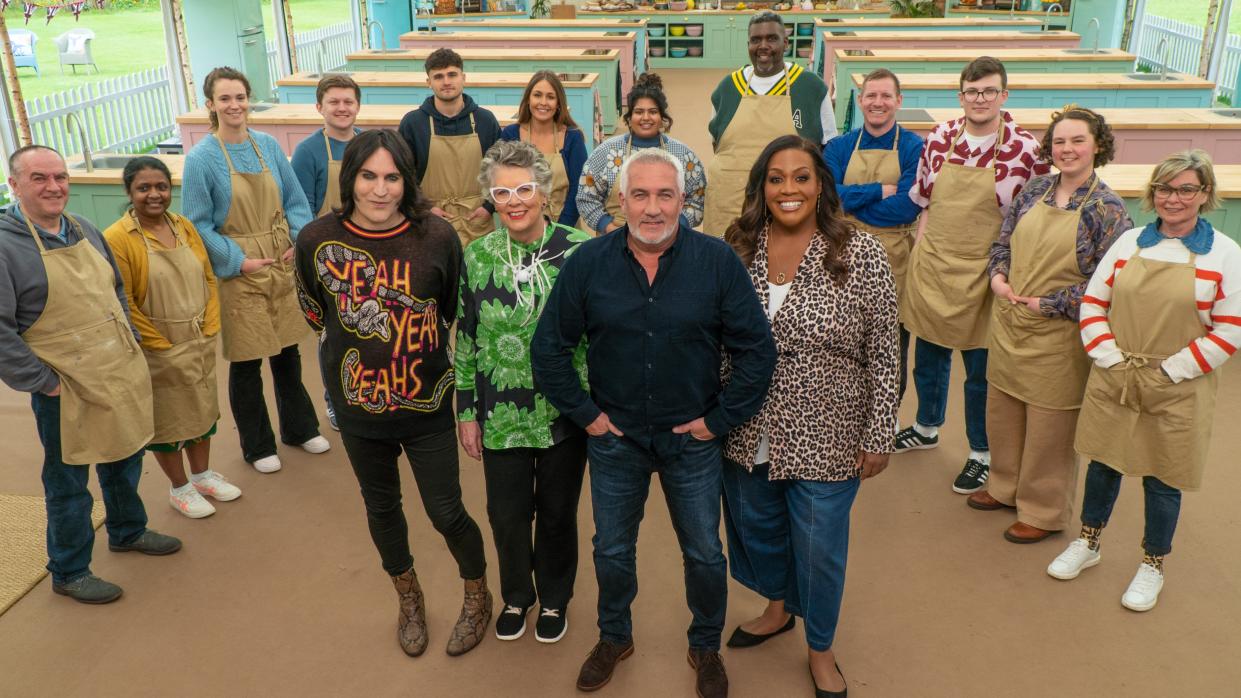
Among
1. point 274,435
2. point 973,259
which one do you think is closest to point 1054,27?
point 973,259

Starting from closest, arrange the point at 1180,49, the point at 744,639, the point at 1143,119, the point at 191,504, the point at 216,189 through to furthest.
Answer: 1. the point at 744,639
2. the point at 216,189
3. the point at 191,504
4. the point at 1143,119
5. the point at 1180,49

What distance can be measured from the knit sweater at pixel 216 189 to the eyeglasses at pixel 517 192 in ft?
5.23

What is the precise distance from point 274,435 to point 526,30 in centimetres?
998

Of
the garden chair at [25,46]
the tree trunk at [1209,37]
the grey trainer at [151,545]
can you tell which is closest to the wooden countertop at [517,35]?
the garden chair at [25,46]

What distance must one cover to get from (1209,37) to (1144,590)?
980 cm

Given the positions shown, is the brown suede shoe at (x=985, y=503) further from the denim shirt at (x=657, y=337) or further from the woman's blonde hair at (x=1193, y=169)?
the denim shirt at (x=657, y=337)

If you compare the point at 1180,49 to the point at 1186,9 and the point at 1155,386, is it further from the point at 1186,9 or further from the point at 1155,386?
the point at 1155,386

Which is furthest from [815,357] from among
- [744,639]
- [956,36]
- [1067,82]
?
[956,36]

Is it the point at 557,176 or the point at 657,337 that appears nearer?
the point at 657,337

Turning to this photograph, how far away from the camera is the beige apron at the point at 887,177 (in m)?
3.78

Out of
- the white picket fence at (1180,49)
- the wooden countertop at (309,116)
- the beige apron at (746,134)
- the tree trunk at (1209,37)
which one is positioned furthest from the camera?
the white picket fence at (1180,49)

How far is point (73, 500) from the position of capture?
3045mm

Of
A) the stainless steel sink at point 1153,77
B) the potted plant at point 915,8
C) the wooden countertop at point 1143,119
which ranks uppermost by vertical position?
the potted plant at point 915,8

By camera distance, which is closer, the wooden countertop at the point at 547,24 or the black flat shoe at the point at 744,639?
the black flat shoe at the point at 744,639
